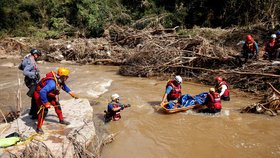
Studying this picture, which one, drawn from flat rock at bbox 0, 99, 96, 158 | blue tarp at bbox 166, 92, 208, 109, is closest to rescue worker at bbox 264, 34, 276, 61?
blue tarp at bbox 166, 92, 208, 109

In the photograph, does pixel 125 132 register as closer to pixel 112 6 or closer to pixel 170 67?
pixel 170 67

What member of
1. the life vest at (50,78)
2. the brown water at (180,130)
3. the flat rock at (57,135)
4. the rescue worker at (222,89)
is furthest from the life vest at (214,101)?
the life vest at (50,78)

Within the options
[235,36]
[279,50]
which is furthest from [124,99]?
[235,36]

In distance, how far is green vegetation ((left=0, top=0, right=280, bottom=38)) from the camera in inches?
710

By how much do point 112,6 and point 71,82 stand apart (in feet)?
35.2

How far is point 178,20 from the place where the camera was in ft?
61.4

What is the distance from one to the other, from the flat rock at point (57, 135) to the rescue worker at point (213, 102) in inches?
135

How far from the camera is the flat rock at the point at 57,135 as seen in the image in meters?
5.33

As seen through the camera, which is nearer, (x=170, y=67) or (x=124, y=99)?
(x=124, y=99)

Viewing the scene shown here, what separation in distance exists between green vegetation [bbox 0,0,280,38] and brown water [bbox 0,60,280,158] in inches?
312

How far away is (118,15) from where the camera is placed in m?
20.0

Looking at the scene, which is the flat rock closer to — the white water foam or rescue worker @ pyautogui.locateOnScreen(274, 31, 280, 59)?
the white water foam

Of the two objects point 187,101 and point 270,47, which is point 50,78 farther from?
point 270,47

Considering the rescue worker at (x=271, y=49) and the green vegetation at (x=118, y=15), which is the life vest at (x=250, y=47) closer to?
the rescue worker at (x=271, y=49)
